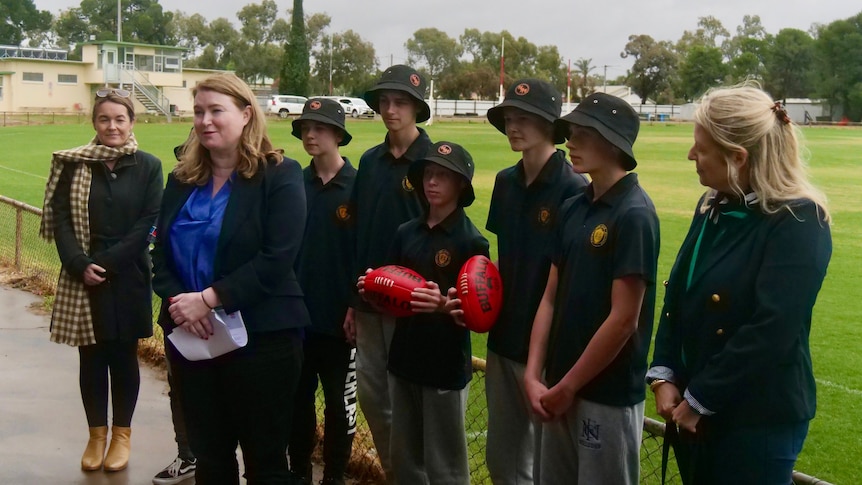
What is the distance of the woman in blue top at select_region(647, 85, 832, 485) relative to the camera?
2.71 m

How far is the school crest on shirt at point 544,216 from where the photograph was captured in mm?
3738

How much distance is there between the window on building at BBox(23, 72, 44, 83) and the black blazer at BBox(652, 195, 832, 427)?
73115mm

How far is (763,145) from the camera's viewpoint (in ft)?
9.29

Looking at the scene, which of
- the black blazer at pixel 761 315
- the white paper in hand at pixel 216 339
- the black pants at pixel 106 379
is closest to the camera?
the black blazer at pixel 761 315

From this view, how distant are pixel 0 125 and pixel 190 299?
5018 centimetres

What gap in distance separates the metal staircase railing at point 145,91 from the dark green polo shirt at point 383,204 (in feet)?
192

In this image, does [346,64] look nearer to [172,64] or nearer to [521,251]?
[172,64]

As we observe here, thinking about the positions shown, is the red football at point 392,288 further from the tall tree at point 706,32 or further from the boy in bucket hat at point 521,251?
the tall tree at point 706,32

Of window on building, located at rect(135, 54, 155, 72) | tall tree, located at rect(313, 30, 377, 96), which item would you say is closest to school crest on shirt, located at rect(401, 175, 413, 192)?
window on building, located at rect(135, 54, 155, 72)

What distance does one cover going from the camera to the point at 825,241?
108 inches

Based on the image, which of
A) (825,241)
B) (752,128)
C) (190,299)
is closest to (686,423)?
(825,241)

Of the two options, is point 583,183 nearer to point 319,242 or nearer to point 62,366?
point 319,242

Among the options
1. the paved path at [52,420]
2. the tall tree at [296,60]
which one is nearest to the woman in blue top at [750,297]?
the paved path at [52,420]

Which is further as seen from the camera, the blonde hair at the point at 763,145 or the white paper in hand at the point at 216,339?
the white paper in hand at the point at 216,339
